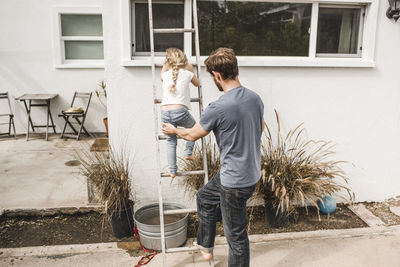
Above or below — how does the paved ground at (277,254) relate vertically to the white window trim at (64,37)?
below

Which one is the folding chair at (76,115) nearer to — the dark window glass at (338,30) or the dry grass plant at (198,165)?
the dry grass plant at (198,165)

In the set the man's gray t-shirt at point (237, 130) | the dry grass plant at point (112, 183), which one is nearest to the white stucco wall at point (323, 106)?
the dry grass plant at point (112, 183)

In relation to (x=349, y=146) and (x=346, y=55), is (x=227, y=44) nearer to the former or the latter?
(x=346, y=55)

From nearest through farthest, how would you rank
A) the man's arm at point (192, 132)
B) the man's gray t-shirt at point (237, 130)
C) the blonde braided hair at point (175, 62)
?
the man's gray t-shirt at point (237, 130), the man's arm at point (192, 132), the blonde braided hair at point (175, 62)

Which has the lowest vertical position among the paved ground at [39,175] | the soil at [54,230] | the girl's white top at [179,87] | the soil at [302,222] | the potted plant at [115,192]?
the soil at [54,230]

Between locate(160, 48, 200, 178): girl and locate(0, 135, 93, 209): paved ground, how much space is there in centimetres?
181

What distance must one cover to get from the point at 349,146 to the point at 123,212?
2.79m

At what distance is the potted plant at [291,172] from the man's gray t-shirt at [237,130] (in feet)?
4.27

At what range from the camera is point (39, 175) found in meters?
5.84

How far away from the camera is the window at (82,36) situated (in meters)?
8.16

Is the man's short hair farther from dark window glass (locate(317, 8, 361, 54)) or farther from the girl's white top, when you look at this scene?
dark window glass (locate(317, 8, 361, 54))

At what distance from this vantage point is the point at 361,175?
4.82 metres

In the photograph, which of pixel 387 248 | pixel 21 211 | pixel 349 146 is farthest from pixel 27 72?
pixel 387 248

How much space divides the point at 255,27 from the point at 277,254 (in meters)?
2.51
